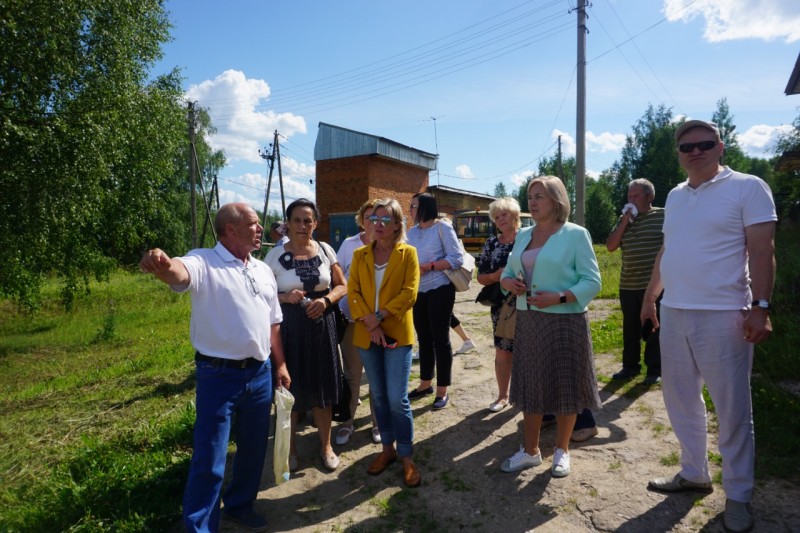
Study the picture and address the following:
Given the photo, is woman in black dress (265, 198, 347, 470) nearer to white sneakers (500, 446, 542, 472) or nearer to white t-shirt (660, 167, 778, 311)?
white sneakers (500, 446, 542, 472)

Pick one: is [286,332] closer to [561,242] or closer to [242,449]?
[242,449]

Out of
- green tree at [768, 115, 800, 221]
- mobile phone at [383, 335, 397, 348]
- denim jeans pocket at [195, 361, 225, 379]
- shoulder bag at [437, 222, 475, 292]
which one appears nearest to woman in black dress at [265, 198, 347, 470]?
mobile phone at [383, 335, 397, 348]

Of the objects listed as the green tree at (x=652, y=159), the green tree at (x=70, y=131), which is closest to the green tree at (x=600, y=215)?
the green tree at (x=652, y=159)

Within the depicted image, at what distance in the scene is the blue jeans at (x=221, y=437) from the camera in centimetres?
271

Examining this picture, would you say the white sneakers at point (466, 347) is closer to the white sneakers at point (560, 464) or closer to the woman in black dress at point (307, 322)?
the woman in black dress at point (307, 322)

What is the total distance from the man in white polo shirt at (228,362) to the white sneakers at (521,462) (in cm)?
164

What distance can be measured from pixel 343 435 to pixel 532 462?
1.59 m

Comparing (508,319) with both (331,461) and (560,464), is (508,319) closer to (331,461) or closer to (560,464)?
(560,464)

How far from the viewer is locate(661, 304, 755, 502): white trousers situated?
2629mm

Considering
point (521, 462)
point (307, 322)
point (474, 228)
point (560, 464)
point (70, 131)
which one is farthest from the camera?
point (474, 228)

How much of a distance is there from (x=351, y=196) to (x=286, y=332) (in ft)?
82.8

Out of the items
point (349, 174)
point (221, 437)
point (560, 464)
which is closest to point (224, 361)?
point (221, 437)

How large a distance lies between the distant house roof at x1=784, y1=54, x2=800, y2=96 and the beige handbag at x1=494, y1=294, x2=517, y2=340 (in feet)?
35.6

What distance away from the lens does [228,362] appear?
2.81m
